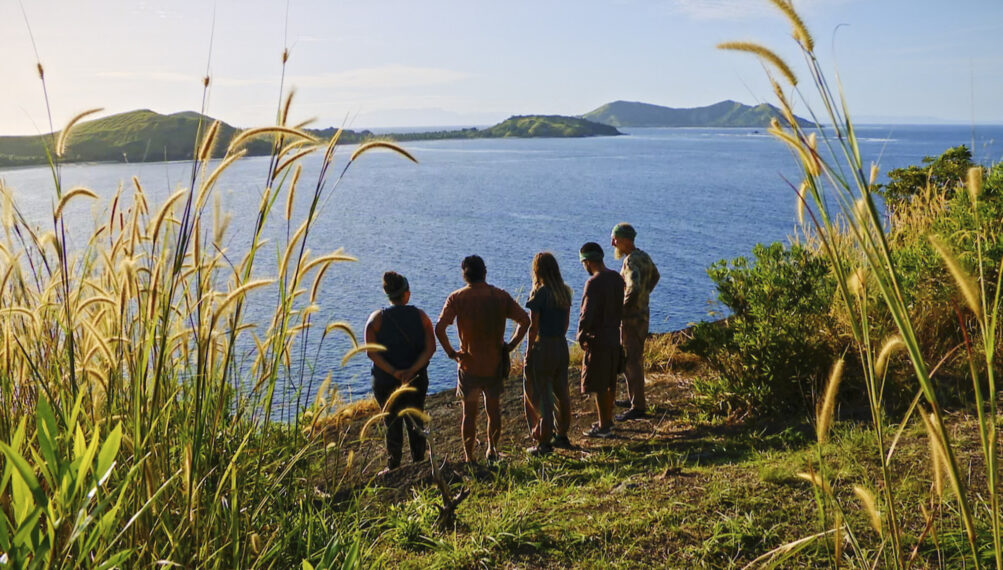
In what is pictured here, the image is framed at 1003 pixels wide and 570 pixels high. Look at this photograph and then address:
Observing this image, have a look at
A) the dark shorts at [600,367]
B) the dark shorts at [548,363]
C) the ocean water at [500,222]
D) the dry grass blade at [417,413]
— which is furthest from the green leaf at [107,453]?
the dark shorts at [600,367]

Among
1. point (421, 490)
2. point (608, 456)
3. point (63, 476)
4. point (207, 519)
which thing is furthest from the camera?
point (608, 456)

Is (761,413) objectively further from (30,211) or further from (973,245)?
(30,211)

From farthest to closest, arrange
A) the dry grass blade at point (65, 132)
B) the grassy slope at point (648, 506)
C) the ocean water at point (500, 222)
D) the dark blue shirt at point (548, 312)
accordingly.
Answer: the ocean water at point (500, 222)
the dark blue shirt at point (548, 312)
the grassy slope at point (648, 506)
the dry grass blade at point (65, 132)

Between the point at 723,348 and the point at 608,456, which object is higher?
the point at 723,348

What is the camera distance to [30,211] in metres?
44.0

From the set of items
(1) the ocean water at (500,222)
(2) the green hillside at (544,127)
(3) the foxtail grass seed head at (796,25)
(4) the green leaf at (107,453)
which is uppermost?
(2) the green hillside at (544,127)

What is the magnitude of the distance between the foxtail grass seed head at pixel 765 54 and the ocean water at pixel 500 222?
3392 millimetres

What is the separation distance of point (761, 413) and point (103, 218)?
5.72 meters

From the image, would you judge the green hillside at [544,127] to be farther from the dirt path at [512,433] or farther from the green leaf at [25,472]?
the green leaf at [25,472]

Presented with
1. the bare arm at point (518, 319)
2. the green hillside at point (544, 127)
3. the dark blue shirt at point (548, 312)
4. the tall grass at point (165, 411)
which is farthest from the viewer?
the green hillside at point (544, 127)

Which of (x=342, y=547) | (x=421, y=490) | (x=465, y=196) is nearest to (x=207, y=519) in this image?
(x=342, y=547)

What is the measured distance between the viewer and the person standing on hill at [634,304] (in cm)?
740

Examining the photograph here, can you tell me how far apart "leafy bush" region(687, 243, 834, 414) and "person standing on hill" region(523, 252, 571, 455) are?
5.03ft

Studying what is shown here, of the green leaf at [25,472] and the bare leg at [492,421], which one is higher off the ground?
the green leaf at [25,472]
